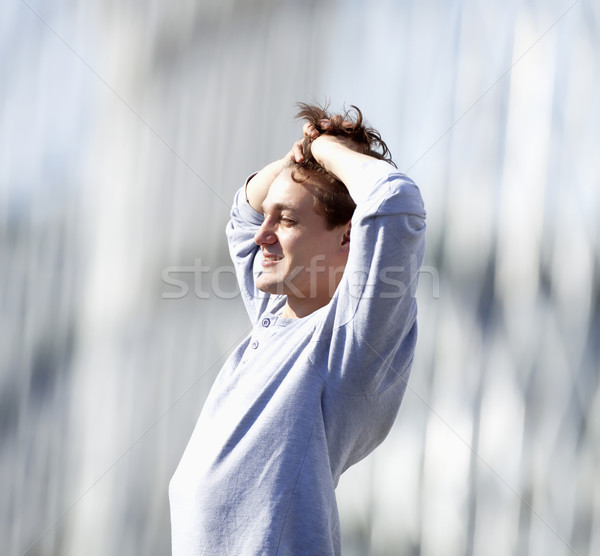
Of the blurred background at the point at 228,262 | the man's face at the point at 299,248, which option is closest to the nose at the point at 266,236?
the man's face at the point at 299,248

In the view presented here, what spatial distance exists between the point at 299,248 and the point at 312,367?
18 cm

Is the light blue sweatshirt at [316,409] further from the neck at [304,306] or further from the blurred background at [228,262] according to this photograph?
the blurred background at [228,262]

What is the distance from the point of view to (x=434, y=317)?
1433mm

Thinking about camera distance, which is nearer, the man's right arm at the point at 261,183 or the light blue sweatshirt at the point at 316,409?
the light blue sweatshirt at the point at 316,409

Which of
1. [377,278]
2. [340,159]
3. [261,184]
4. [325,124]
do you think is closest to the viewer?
[377,278]

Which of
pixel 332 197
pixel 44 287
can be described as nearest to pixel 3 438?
pixel 44 287

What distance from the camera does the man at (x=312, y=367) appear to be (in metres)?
0.85

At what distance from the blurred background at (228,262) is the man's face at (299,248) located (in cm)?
45

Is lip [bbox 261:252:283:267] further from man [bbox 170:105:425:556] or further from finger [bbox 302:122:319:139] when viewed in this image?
finger [bbox 302:122:319:139]

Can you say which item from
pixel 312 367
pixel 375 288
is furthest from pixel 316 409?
pixel 375 288

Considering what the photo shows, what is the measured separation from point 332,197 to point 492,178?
0.48 metres

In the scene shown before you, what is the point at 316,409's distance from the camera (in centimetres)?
91

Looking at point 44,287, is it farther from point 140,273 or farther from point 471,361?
point 471,361

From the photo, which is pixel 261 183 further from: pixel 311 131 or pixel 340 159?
pixel 340 159
